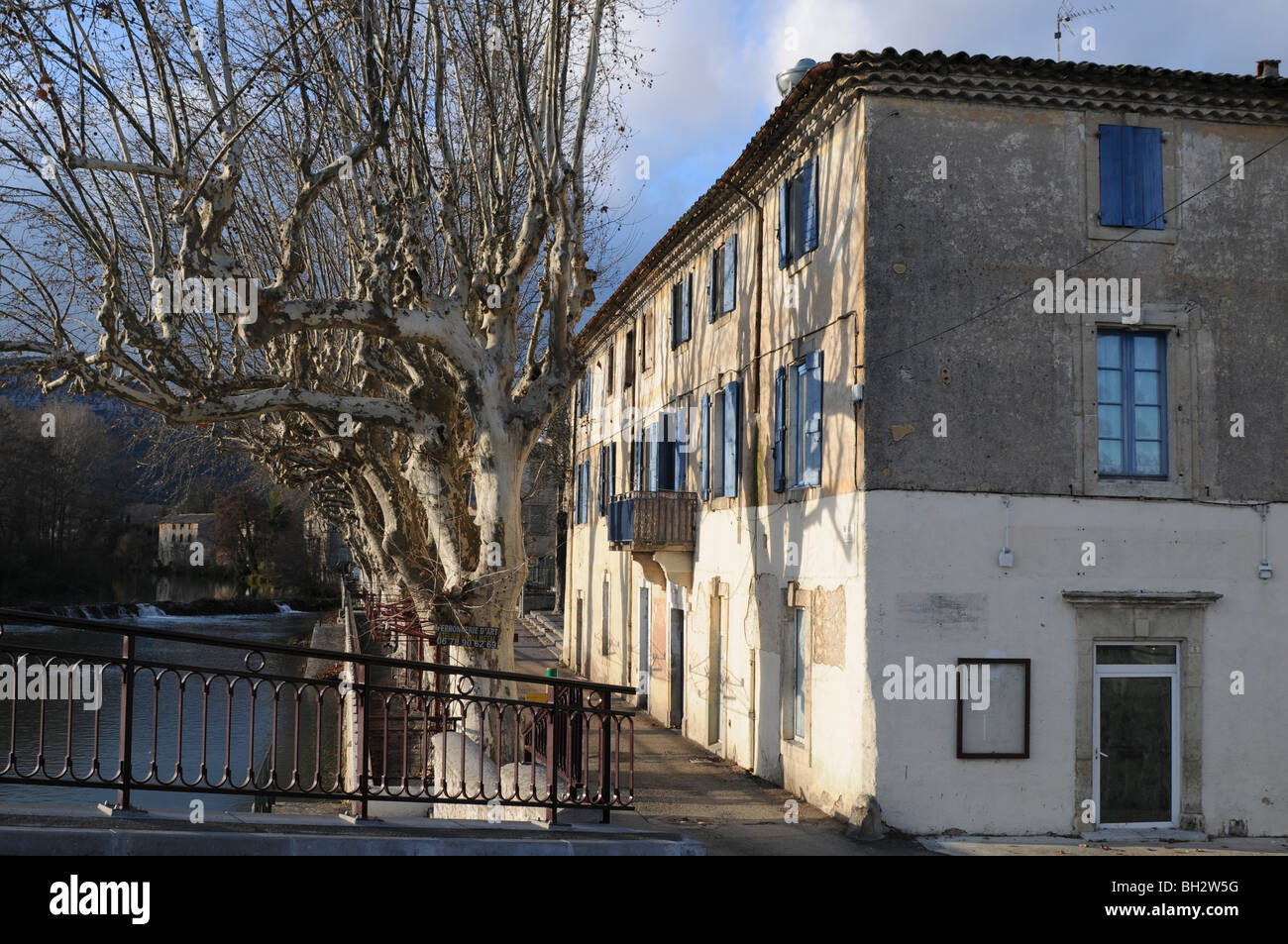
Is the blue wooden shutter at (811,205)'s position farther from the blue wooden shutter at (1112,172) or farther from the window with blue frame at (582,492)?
the window with blue frame at (582,492)

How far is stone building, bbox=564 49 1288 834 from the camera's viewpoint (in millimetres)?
12539

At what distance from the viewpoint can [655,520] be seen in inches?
774

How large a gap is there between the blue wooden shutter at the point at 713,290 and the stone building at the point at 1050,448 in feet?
17.8

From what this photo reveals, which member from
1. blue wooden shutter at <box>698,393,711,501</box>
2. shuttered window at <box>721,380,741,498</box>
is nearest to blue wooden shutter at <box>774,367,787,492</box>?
shuttered window at <box>721,380,741,498</box>

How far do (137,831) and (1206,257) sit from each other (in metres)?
12.2

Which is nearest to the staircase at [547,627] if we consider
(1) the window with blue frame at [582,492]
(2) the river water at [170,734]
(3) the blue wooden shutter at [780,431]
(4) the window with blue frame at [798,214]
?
(1) the window with blue frame at [582,492]

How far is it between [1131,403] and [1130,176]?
2523 mm

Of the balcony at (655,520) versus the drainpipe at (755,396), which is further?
the balcony at (655,520)

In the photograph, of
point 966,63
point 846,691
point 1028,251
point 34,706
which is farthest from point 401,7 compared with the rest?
point 34,706

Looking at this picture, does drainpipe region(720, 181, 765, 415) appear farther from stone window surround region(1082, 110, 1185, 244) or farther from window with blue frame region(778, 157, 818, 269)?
stone window surround region(1082, 110, 1185, 244)

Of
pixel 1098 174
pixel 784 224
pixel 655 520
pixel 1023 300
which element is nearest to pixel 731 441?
pixel 655 520

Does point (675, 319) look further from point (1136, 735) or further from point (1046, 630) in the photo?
point (1136, 735)

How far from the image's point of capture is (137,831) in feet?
20.1

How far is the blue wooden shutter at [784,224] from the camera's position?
51.0 feet
